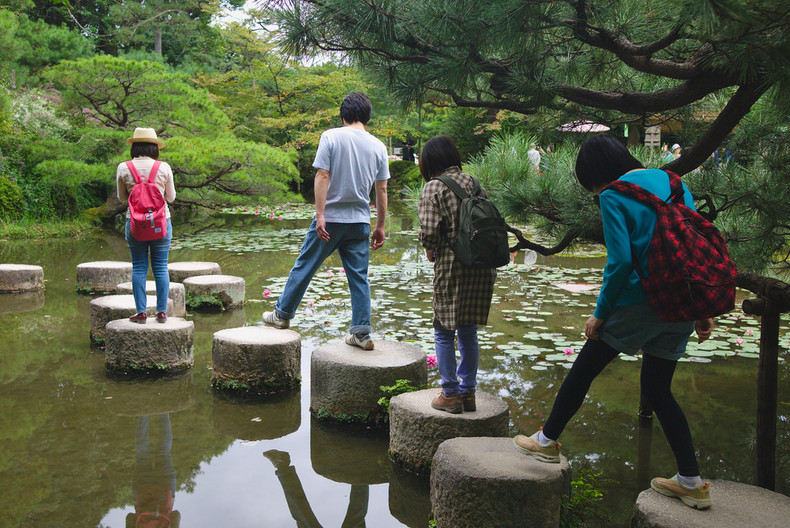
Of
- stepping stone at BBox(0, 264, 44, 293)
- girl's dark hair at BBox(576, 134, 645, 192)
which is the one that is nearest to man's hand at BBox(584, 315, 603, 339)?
girl's dark hair at BBox(576, 134, 645, 192)

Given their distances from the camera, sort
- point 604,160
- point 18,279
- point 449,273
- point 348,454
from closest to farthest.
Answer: point 604,160, point 449,273, point 348,454, point 18,279

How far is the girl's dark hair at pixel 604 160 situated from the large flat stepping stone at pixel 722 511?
3.89ft

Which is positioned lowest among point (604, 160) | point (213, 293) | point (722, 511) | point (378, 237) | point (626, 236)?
point (722, 511)

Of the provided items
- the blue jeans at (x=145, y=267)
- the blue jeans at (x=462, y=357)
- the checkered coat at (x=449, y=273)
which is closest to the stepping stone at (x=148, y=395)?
the blue jeans at (x=145, y=267)

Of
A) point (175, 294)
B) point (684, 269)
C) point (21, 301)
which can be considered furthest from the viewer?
point (21, 301)

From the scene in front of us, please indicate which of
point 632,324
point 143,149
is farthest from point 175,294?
point 632,324

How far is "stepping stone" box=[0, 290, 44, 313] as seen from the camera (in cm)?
637

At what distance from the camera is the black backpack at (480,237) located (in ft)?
9.86

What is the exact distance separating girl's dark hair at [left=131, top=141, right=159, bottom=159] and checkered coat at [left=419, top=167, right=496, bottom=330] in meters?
2.54

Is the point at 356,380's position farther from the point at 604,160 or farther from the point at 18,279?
→ the point at 18,279

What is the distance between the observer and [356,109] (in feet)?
13.4

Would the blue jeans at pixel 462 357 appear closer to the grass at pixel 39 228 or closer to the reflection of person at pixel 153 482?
the reflection of person at pixel 153 482

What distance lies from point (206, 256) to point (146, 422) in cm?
646

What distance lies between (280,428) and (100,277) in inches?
164
